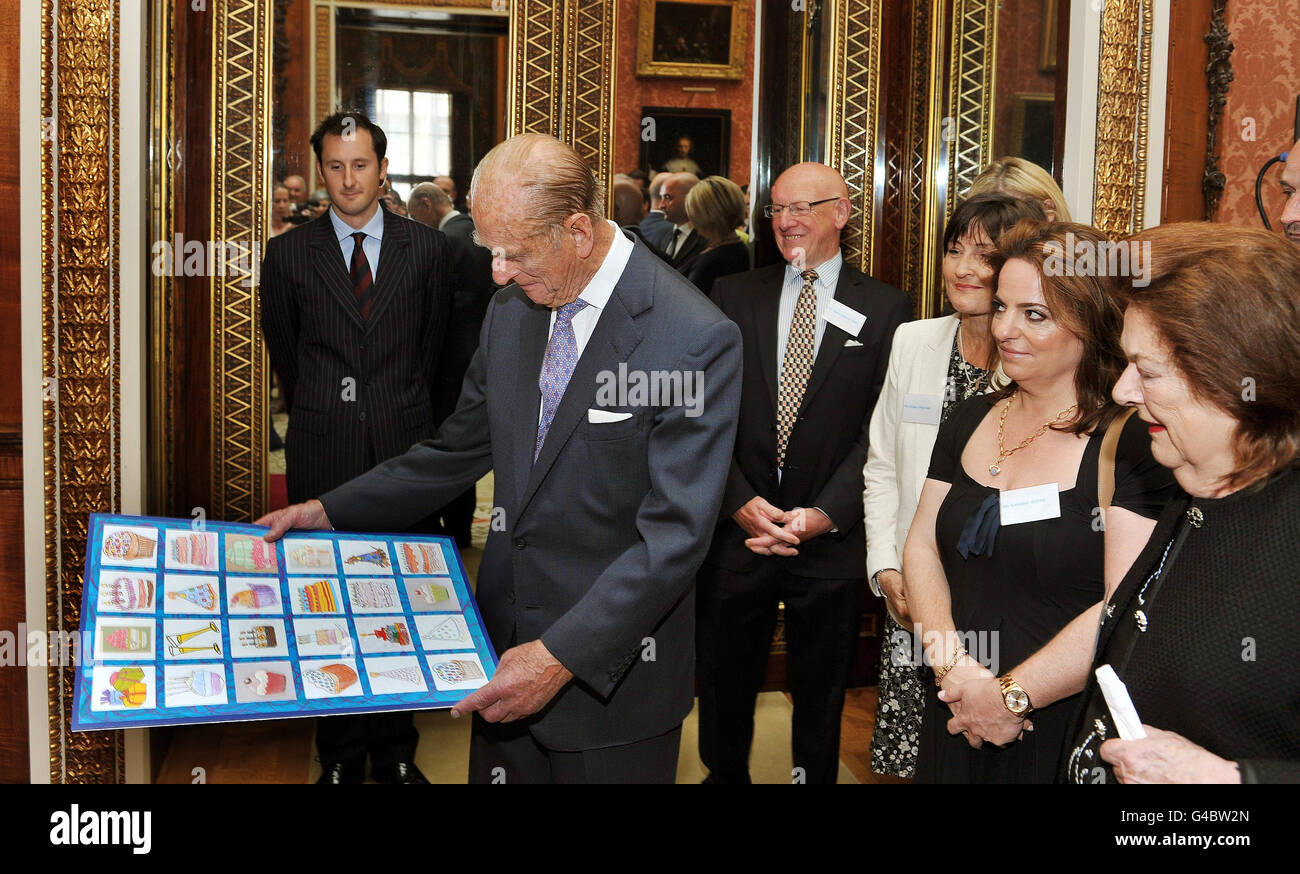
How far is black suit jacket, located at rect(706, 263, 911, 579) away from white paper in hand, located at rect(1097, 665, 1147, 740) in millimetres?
1886

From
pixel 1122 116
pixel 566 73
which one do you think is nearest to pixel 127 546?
pixel 566 73

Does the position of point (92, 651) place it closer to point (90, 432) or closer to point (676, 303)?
point (676, 303)

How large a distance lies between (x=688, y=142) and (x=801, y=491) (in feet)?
5.39

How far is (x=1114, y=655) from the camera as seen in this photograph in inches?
60.7

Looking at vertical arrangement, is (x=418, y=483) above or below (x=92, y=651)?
above

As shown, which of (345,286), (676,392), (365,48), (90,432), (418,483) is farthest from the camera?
(365,48)

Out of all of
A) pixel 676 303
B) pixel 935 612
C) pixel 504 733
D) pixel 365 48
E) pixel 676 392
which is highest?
pixel 365 48

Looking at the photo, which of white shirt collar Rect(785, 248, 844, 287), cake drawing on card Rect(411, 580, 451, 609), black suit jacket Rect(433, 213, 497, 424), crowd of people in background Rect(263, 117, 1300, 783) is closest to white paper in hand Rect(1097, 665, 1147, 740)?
crowd of people in background Rect(263, 117, 1300, 783)

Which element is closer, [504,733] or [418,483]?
[504,733]

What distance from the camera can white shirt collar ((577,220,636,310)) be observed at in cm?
212

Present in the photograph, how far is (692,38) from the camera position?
430 cm

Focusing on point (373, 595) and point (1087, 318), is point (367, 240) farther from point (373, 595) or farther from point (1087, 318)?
point (1087, 318)
